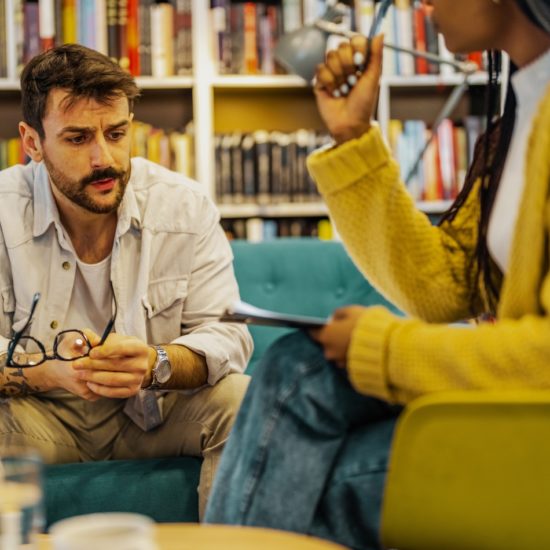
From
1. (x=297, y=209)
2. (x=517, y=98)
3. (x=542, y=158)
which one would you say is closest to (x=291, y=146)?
(x=297, y=209)

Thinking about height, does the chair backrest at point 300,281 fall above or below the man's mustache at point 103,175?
below

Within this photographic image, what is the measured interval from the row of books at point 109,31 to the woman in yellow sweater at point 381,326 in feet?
6.81

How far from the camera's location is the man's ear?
82.4 inches

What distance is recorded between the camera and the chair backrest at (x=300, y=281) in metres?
2.30

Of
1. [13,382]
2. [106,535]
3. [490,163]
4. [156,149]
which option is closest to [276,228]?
[156,149]

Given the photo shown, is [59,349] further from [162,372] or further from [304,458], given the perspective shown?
[304,458]

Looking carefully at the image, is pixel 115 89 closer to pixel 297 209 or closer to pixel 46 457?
pixel 46 457

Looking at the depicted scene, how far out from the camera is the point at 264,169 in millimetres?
3430

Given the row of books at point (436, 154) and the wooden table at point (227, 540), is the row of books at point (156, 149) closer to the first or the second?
the row of books at point (436, 154)

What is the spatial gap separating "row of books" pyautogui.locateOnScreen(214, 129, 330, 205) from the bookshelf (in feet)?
0.06

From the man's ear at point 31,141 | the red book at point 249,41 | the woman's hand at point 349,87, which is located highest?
the red book at point 249,41

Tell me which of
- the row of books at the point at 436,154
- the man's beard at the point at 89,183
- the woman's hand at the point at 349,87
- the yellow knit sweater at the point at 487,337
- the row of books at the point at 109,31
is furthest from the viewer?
the row of books at the point at 436,154

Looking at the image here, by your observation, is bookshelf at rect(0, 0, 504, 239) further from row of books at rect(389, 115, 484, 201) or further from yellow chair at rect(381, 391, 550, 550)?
yellow chair at rect(381, 391, 550, 550)

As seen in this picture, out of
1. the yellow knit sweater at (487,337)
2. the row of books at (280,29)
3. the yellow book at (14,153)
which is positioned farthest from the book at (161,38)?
the yellow knit sweater at (487,337)
